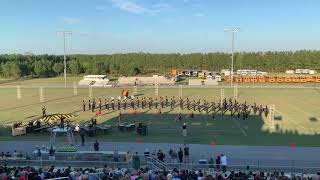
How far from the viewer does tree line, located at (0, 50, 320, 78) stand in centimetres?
10881

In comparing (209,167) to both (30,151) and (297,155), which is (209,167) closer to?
(297,155)

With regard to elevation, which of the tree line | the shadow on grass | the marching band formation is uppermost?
the tree line

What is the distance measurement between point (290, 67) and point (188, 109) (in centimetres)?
9069

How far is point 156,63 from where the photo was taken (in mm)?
135875

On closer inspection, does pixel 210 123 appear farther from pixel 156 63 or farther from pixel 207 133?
pixel 156 63

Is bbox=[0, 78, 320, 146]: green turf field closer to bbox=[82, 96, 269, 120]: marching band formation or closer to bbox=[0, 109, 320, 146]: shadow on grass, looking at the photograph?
bbox=[0, 109, 320, 146]: shadow on grass

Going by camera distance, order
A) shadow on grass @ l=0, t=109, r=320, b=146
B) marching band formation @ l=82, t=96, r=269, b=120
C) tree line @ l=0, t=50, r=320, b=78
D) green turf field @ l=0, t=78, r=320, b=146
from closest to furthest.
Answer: shadow on grass @ l=0, t=109, r=320, b=146 → green turf field @ l=0, t=78, r=320, b=146 → marching band formation @ l=82, t=96, r=269, b=120 → tree line @ l=0, t=50, r=320, b=78

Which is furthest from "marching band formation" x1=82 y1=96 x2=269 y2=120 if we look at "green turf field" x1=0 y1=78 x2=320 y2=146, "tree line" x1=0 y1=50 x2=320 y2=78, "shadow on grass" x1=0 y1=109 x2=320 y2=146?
"tree line" x1=0 y1=50 x2=320 y2=78

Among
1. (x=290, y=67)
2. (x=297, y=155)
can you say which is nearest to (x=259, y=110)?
(x=297, y=155)

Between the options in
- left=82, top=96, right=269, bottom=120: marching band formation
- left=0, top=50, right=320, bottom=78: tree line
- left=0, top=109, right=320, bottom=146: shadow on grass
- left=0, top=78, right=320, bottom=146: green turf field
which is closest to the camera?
left=0, top=109, right=320, bottom=146: shadow on grass

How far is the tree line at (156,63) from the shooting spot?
108812 millimetres

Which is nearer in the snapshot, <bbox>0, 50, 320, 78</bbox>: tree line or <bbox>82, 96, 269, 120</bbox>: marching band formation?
<bbox>82, 96, 269, 120</bbox>: marching band formation

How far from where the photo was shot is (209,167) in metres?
20.3

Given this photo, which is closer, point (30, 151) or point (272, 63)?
point (30, 151)
